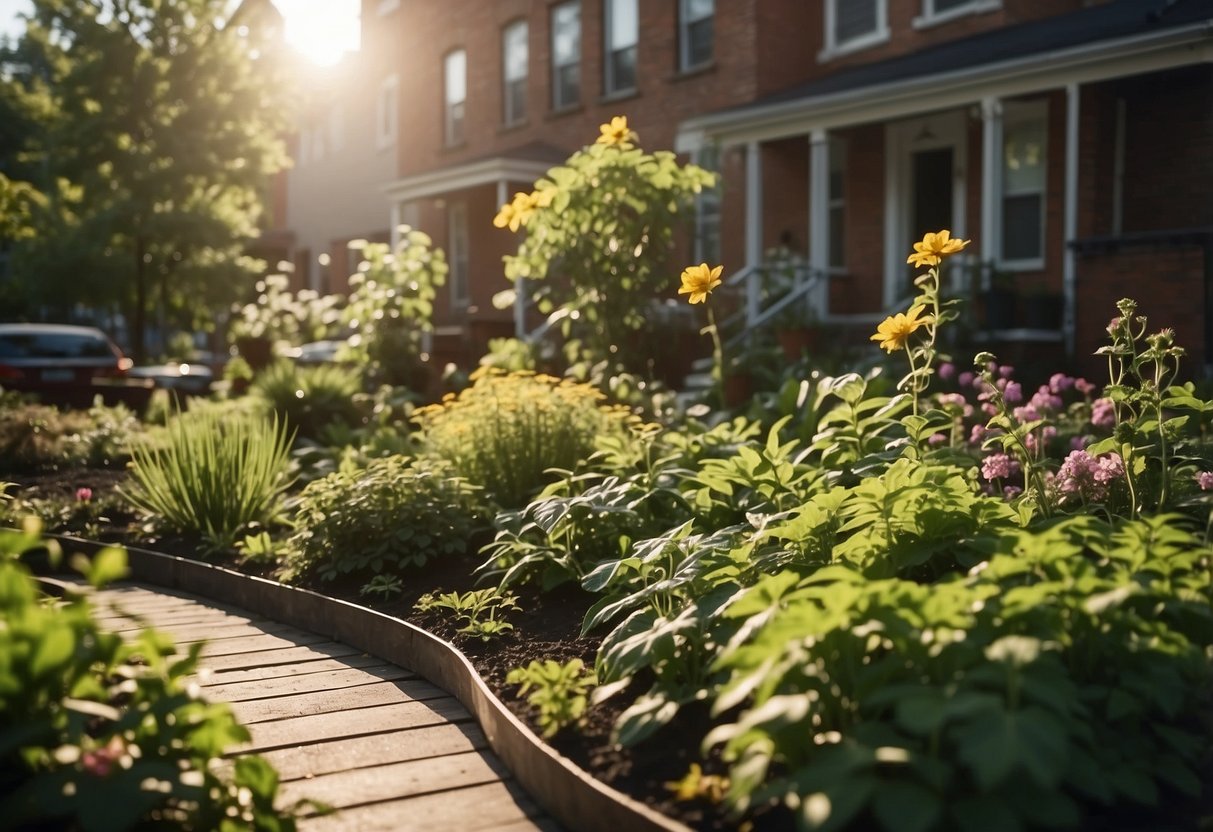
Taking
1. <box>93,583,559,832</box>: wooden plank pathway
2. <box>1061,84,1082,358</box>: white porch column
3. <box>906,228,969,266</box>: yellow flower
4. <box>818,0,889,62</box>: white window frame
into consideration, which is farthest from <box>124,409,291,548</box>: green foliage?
<box>818,0,889,62</box>: white window frame

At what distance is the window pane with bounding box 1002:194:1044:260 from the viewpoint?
13609mm

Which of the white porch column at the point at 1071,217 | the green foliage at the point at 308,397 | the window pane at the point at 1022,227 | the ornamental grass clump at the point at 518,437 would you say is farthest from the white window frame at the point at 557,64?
the ornamental grass clump at the point at 518,437

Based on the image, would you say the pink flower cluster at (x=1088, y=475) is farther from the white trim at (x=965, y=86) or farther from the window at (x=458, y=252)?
the window at (x=458, y=252)

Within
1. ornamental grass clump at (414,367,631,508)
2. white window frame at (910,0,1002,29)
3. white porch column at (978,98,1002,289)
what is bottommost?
ornamental grass clump at (414,367,631,508)

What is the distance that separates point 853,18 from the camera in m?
16.3

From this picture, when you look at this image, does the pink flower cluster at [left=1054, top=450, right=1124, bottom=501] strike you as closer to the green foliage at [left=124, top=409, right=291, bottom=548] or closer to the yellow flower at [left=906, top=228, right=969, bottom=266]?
the yellow flower at [left=906, top=228, right=969, bottom=266]

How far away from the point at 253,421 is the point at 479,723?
398 cm

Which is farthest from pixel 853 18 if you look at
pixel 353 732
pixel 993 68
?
pixel 353 732

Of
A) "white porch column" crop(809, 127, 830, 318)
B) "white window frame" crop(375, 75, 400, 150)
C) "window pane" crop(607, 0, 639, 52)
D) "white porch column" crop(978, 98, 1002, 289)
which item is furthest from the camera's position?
"white window frame" crop(375, 75, 400, 150)

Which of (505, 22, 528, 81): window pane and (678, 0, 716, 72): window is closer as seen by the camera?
(678, 0, 716, 72): window

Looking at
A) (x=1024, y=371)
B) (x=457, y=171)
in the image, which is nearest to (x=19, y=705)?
(x=1024, y=371)

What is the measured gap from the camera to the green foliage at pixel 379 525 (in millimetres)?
5797

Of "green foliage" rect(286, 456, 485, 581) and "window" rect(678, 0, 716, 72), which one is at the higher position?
"window" rect(678, 0, 716, 72)

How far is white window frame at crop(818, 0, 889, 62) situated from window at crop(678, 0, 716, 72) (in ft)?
5.79
